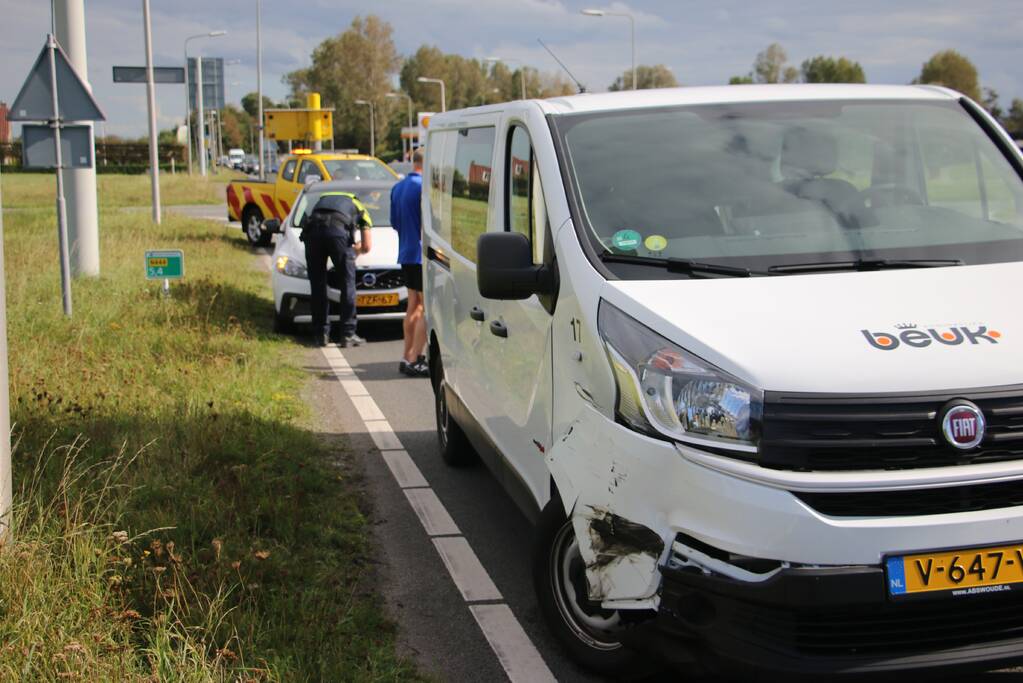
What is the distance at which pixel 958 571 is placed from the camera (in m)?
3.19

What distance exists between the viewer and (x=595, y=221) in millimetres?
4250

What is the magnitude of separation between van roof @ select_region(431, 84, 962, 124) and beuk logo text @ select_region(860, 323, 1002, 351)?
5.57ft

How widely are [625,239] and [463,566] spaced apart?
2.02 metres

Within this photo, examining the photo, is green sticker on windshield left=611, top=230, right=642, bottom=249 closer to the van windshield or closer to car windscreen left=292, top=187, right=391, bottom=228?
the van windshield

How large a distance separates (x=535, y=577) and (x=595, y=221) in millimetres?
1343

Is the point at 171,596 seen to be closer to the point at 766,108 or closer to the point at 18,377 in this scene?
the point at 766,108

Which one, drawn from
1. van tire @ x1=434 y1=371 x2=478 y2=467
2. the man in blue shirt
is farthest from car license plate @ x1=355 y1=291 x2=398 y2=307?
van tire @ x1=434 y1=371 x2=478 y2=467

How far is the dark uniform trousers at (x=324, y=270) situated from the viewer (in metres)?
11.6

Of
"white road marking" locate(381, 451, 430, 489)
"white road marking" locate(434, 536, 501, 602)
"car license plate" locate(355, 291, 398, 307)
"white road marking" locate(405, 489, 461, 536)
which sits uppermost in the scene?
"car license plate" locate(355, 291, 398, 307)

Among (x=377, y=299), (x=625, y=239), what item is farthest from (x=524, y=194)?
(x=377, y=299)

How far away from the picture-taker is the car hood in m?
3.27

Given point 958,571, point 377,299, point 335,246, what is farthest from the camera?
point 377,299

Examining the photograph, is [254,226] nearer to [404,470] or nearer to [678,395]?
[404,470]

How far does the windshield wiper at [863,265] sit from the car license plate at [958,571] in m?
1.14
